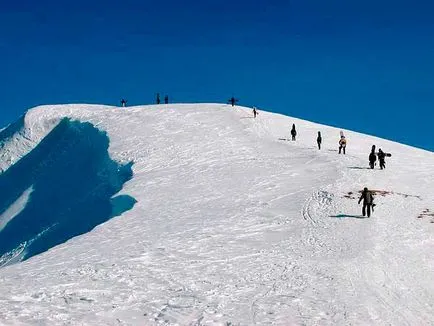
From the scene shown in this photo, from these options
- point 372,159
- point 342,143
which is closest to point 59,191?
point 342,143

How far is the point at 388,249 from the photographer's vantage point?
20.3 metres

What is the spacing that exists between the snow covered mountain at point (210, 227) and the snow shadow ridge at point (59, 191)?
0.51 ft

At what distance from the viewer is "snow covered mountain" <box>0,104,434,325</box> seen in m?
14.8

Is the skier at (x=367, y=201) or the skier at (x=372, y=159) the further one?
the skier at (x=372, y=159)

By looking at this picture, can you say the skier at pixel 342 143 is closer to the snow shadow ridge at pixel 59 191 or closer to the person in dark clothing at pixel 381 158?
the person in dark clothing at pixel 381 158

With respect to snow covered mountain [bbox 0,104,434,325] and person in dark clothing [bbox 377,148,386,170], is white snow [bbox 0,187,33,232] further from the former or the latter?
person in dark clothing [bbox 377,148,386,170]

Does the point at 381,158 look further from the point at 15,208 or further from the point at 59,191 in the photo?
the point at 15,208

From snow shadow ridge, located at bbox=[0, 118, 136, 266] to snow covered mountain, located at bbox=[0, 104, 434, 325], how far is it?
0.51 feet

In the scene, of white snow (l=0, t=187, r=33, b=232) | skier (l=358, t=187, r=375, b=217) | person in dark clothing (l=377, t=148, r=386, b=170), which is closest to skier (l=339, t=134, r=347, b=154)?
person in dark clothing (l=377, t=148, r=386, b=170)

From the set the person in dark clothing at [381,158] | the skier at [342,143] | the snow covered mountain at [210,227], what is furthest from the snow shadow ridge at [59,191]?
the person in dark clothing at [381,158]

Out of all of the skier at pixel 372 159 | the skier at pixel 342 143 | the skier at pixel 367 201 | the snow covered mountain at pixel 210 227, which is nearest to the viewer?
the snow covered mountain at pixel 210 227

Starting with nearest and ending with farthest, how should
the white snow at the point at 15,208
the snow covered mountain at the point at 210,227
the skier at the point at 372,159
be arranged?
the snow covered mountain at the point at 210,227, the skier at the point at 372,159, the white snow at the point at 15,208

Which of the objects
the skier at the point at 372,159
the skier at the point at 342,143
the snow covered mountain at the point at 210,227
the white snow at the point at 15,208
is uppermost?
the skier at the point at 342,143

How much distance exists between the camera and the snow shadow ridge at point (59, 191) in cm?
3603
